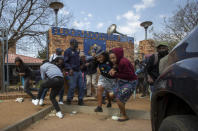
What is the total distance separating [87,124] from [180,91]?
2842mm

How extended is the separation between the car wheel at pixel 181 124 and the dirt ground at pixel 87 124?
2104 millimetres

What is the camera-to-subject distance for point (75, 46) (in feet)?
16.3

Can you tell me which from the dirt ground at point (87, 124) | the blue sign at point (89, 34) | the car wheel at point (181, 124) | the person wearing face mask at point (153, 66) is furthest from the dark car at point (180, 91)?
the blue sign at point (89, 34)

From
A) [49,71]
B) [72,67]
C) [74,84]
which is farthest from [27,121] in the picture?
[72,67]

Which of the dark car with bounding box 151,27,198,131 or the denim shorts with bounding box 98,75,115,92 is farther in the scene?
the denim shorts with bounding box 98,75,115,92

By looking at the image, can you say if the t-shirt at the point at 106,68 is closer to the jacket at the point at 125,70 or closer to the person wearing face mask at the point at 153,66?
the jacket at the point at 125,70

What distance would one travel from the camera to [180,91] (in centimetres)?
122

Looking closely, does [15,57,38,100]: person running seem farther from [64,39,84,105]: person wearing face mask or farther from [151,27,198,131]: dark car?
[151,27,198,131]: dark car

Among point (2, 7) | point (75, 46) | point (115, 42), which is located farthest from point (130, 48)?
point (2, 7)

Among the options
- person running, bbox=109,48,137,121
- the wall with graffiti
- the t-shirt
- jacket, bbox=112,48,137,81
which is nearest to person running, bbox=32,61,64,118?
the t-shirt

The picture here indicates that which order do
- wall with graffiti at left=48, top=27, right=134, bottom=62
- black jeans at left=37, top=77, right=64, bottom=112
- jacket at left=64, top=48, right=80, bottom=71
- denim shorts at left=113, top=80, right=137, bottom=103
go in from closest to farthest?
denim shorts at left=113, top=80, right=137, bottom=103 < black jeans at left=37, top=77, right=64, bottom=112 < jacket at left=64, top=48, right=80, bottom=71 < wall with graffiti at left=48, top=27, right=134, bottom=62

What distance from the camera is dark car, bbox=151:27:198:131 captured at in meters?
1.14

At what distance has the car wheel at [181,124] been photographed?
1183 mm

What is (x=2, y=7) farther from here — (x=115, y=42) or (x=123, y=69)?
(x=123, y=69)
